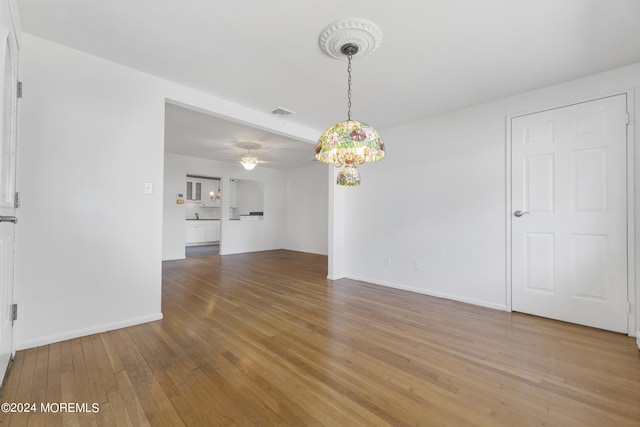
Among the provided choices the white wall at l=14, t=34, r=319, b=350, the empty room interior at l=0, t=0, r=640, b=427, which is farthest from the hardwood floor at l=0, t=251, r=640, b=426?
the white wall at l=14, t=34, r=319, b=350

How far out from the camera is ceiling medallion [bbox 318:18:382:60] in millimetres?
1877

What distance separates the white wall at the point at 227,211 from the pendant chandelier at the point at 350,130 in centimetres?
562

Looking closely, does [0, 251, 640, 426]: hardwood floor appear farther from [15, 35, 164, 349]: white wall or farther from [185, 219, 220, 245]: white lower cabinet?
[185, 219, 220, 245]: white lower cabinet

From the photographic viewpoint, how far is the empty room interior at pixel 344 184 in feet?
5.23

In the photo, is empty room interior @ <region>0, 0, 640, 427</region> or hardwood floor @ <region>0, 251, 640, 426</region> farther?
empty room interior @ <region>0, 0, 640, 427</region>

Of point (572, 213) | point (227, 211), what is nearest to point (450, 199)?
point (572, 213)

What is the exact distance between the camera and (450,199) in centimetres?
345

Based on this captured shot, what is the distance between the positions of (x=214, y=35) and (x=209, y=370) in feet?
8.19

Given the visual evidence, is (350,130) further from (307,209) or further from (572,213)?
(307,209)

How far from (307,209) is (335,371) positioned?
6466 millimetres

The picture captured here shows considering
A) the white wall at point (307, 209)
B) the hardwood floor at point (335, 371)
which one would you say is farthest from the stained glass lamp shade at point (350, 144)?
the white wall at point (307, 209)

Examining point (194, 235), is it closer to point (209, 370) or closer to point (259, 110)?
point (259, 110)

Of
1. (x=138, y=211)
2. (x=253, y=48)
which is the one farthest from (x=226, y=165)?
(x=253, y=48)

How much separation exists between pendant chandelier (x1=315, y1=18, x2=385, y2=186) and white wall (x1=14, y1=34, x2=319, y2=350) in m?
1.83
